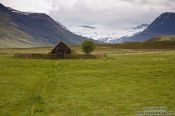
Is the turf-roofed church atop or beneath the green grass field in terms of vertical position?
atop

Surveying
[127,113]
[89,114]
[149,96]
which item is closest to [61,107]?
[89,114]

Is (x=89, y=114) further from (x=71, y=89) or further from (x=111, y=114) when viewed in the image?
(x=71, y=89)

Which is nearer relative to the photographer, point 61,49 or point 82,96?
point 82,96

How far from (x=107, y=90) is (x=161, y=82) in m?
10.0

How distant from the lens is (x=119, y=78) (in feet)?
182

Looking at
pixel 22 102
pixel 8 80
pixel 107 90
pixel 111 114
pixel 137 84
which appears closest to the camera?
pixel 111 114

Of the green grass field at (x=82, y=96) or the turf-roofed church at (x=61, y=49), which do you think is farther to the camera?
the turf-roofed church at (x=61, y=49)

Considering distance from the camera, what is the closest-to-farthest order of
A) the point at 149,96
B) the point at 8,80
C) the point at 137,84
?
the point at 149,96 → the point at 137,84 → the point at 8,80

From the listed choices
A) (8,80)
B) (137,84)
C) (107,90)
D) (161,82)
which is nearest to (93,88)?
(107,90)

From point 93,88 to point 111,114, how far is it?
50.5 feet

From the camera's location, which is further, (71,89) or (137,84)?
(137,84)

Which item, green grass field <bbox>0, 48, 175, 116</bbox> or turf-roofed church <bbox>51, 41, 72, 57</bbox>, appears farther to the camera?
turf-roofed church <bbox>51, 41, 72, 57</bbox>

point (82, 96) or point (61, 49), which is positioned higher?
point (61, 49)

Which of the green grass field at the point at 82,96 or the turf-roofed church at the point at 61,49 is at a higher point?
the turf-roofed church at the point at 61,49
